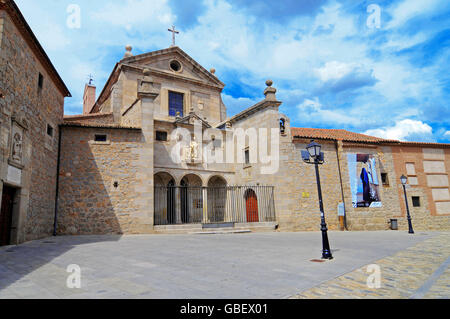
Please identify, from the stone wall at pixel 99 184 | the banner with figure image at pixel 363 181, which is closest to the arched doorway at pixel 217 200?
the stone wall at pixel 99 184

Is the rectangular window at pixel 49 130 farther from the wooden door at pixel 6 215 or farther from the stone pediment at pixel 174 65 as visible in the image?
the stone pediment at pixel 174 65

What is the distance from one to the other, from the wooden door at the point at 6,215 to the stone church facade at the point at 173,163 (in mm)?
59

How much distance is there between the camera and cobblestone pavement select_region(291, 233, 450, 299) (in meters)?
4.01

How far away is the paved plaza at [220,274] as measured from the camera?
4.07m

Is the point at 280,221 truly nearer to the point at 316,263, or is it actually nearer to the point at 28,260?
the point at 316,263

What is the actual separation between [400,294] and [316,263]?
2.34m

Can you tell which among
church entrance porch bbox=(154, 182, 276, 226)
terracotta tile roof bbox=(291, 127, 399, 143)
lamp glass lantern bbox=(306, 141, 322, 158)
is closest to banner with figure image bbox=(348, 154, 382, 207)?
terracotta tile roof bbox=(291, 127, 399, 143)

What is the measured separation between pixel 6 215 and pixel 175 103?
1670 centimetres

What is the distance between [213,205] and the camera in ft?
70.4

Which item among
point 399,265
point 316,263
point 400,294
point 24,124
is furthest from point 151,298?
point 24,124

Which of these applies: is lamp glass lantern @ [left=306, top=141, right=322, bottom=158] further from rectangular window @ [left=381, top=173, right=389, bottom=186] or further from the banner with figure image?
rectangular window @ [left=381, top=173, right=389, bottom=186]

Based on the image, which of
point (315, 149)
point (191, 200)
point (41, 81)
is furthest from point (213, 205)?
point (315, 149)

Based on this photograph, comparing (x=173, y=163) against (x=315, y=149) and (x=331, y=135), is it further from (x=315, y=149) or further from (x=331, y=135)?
(x=315, y=149)
